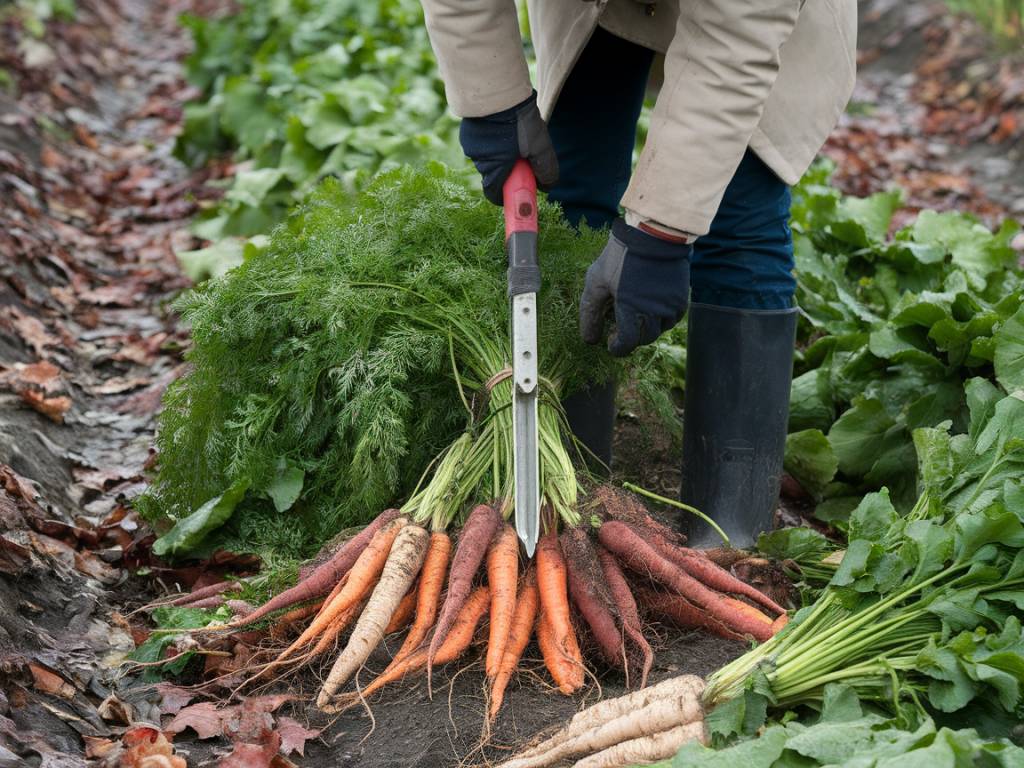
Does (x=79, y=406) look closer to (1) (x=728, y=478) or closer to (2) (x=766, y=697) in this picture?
(1) (x=728, y=478)

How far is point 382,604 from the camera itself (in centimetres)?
262

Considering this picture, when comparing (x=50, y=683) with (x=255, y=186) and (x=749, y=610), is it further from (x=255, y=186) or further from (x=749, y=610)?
(x=255, y=186)

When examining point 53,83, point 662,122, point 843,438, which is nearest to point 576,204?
point 662,122

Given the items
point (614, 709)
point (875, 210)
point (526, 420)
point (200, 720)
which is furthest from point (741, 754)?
point (875, 210)

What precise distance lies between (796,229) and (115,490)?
8.57ft

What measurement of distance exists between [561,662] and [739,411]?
86 centimetres

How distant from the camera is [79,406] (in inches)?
169

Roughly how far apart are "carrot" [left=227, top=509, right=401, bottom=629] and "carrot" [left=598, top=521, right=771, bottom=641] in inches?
20.8

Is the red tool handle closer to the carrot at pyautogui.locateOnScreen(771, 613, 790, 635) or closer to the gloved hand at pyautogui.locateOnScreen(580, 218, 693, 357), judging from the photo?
the gloved hand at pyautogui.locateOnScreen(580, 218, 693, 357)

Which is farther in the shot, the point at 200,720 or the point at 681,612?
the point at 681,612

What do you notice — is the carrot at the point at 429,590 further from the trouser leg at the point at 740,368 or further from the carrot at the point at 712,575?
the trouser leg at the point at 740,368

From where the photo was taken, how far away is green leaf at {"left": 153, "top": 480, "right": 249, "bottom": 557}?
3010 millimetres

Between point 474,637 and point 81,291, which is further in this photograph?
Answer: point 81,291

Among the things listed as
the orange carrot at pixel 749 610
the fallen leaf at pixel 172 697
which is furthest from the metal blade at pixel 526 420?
the fallen leaf at pixel 172 697
